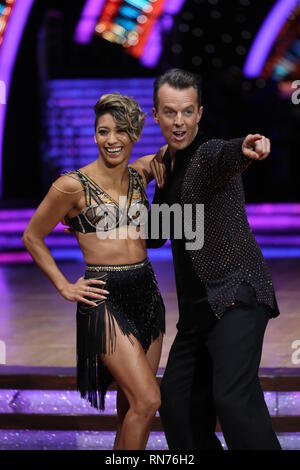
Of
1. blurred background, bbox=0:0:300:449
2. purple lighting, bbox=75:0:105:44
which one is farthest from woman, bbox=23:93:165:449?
purple lighting, bbox=75:0:105:44

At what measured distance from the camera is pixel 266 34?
1711 centimetres

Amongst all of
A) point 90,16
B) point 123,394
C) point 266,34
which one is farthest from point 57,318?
point 266,34

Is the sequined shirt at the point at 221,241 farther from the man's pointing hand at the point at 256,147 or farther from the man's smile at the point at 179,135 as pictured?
the man's pointing hand at the point at 256,147

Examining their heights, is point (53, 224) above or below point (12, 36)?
below

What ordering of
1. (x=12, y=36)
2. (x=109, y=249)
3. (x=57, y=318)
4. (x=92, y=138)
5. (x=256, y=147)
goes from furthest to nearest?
(x=92, y=138) → (x=12, y=36) → (x=57, y=318) → (x=109, y=249) → (x=256, y=147)

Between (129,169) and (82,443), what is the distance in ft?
5.41

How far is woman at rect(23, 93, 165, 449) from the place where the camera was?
10.6 ft

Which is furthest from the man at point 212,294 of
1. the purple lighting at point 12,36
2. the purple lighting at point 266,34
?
the purple lighting at point 266,34

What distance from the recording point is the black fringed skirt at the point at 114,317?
3.27 m

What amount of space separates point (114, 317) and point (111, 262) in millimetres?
221

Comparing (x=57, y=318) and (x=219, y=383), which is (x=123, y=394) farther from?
(x=57, y=318)

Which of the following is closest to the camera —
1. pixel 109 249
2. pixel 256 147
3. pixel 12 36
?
pixel 256 147

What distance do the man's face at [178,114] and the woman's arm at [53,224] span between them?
42 centimetres
